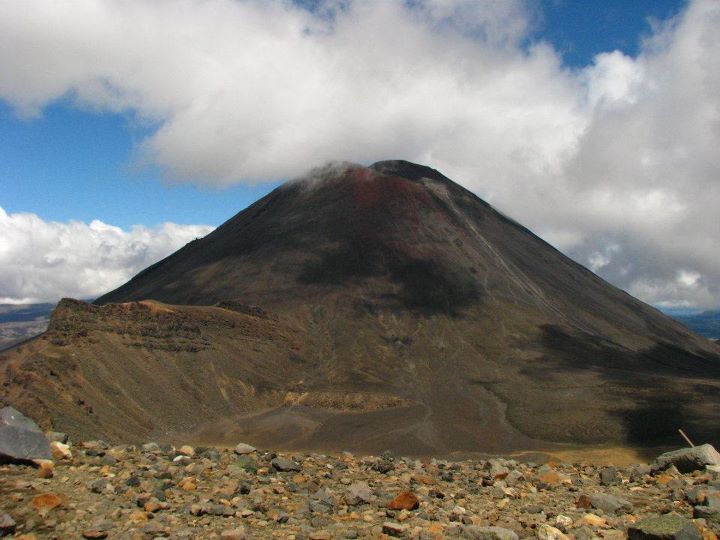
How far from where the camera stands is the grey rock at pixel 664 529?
9164 mm

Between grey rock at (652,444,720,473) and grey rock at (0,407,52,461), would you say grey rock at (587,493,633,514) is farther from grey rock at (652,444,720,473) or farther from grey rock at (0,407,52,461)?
grey rock at (0,407,52,461)

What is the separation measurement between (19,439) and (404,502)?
7064 mm

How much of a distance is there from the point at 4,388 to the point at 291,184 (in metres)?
119

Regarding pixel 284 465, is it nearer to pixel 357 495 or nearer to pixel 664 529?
pixel 357 495

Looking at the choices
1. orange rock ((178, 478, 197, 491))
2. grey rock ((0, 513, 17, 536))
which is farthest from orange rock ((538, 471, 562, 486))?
grey rock ((0, 513, 17, 536))

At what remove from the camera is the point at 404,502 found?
11398mm

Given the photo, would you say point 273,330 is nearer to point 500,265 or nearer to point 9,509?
point 500,265

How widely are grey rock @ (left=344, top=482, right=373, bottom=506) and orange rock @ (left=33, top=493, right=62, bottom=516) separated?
5.09 metres

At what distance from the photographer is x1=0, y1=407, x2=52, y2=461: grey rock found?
10.6 meters

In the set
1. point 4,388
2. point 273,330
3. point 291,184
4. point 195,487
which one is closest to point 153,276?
point 291,184

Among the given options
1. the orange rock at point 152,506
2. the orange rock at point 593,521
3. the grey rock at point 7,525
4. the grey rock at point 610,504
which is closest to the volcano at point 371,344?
the orange rock at point 152,506

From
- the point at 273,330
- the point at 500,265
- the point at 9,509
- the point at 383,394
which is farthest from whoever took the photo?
the point at 500,265

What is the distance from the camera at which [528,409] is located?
72.6 meters

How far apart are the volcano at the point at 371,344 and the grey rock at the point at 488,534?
4507cm
